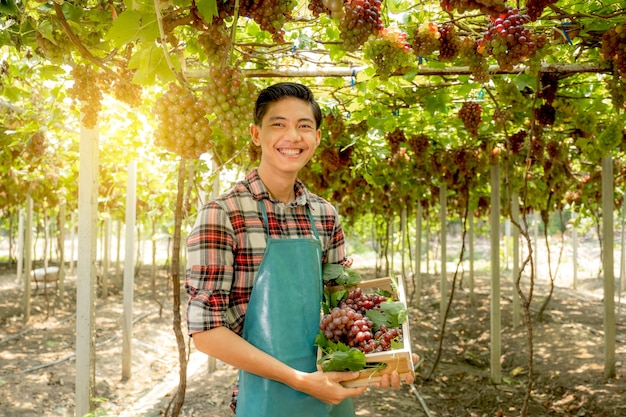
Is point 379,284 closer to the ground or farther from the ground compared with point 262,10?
closer to the ground

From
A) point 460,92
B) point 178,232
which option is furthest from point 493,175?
point 178,232

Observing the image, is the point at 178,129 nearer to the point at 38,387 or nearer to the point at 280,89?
the point at 280,89

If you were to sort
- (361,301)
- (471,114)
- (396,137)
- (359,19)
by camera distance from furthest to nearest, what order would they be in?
(396,137) → (471,114) → (359,19) → (361,301)

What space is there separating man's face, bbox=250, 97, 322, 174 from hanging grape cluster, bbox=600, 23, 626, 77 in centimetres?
187

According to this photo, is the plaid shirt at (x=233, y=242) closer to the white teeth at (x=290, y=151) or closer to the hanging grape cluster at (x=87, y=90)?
the white teeth at (x=290, y=151)

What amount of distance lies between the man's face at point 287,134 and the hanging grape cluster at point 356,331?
573 millimetres

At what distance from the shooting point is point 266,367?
5.49 ft

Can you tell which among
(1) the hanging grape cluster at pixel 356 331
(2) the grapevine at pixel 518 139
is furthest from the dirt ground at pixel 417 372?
(2) the grapevine at pixel 518 139

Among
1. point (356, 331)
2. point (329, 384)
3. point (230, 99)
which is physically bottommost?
point (329, 384)

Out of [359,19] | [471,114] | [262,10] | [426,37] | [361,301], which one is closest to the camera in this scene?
[262,10]

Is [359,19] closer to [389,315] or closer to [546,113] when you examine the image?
[389,315]

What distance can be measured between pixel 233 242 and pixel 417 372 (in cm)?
583

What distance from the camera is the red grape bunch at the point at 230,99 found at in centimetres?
182

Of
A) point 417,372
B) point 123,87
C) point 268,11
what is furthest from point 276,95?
point 417,372
